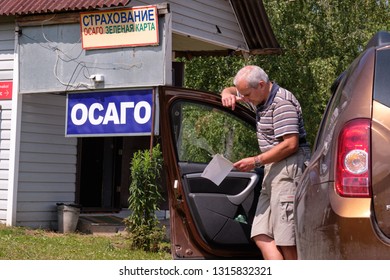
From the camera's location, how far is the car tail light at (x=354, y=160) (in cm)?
353

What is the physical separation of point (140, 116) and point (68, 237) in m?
2.33

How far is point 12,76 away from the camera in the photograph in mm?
12195

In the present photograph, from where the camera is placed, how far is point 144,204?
9.92 m

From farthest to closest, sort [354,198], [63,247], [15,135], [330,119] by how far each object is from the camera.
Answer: [15,135]
[63,247]
[330,119]
[354,198]

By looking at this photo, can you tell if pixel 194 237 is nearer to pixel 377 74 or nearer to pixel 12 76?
pixel 377 74

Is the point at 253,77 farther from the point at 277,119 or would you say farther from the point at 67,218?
the point at 67,218

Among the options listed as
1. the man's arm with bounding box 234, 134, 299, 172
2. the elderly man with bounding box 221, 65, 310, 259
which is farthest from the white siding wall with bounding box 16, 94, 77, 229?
the man's arm with bounding box 234, 134, 299, 172

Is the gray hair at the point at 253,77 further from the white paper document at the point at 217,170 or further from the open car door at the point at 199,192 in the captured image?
the open car door at the point at 199,192

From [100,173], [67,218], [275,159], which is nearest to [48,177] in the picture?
[67,218]

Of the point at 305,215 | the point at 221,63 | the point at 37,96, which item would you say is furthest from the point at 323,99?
the point at 305,215

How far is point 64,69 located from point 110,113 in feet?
4.11

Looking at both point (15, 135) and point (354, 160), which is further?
point (15, 135)

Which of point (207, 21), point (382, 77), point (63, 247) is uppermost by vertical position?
point (207, 21)

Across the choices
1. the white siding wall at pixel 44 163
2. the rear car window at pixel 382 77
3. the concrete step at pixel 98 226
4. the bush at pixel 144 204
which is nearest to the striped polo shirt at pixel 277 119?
the rear car window at pixel 382 77
